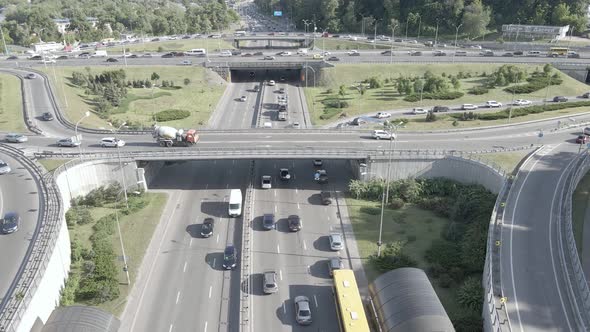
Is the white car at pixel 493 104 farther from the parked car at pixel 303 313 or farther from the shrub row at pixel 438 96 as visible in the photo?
the parked car at pixel 303 313

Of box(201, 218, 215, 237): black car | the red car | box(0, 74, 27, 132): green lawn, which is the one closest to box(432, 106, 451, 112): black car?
the red car

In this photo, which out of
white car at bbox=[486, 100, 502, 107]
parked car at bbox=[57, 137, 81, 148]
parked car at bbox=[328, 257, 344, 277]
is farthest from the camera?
white car at bbox=[486, 100, 502, 107]

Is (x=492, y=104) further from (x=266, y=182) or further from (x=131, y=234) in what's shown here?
(x=131, y=234)

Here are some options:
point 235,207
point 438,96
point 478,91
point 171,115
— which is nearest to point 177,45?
point 171,115

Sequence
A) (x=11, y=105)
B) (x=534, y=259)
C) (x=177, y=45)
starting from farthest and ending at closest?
(x=177, y=45), (x=11, y=105), (x=534, y=259)

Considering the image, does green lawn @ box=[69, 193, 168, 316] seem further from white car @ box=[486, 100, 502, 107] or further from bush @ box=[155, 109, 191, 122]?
white car @ box=[486, 100, 502, 107]

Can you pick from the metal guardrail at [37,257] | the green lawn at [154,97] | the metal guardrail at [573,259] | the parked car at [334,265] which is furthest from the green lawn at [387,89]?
the metal guardrail at [37,257]

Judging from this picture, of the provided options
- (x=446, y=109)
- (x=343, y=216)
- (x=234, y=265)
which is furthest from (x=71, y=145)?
(x=446, y=109)
